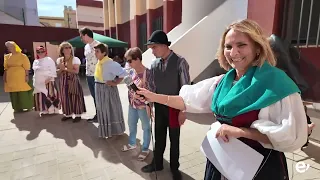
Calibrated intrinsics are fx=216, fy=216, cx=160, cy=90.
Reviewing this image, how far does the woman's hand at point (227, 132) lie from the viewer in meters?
1.02

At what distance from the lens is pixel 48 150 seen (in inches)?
125

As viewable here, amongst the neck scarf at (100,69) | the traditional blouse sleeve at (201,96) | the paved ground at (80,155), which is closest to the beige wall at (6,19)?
the paved ground at (80,155)

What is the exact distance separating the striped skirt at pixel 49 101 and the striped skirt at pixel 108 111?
1973 millimetres

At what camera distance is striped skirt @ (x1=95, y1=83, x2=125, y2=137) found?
331cm

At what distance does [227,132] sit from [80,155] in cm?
253

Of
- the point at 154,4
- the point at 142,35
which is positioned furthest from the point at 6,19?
the point at 154,4

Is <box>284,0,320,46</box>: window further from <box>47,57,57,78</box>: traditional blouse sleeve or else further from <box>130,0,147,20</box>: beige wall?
<box>130,0,147,20</box>: beige wall

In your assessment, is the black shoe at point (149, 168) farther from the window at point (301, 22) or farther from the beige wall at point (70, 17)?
the beige wall at point (70, 17)

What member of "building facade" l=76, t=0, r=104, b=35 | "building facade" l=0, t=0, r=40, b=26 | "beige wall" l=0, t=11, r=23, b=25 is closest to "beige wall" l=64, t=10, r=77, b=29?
"building facade" l=76, t=0, r=104, b=35

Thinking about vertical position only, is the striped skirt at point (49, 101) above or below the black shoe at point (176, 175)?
above

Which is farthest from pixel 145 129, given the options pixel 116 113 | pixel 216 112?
pixel 216 112

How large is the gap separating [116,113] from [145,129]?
78 cm

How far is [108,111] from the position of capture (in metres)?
3.35

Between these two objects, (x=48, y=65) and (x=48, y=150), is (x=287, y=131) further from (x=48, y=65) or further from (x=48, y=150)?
(x=48, y=65)
